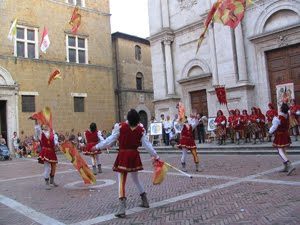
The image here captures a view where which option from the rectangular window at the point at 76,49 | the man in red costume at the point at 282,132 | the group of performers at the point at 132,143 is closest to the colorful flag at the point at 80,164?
the group of performers at the point at 132,143

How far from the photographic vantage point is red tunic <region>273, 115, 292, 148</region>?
1066 centimetres

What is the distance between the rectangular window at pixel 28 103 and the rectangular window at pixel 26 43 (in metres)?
3.14

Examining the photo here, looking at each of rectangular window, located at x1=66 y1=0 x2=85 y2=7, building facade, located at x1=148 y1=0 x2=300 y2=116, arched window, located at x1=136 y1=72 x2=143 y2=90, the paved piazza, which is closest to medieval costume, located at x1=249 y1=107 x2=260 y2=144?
building facade, located at x1=148 y1=0 x2=300 y2=116

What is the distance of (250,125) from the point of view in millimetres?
17922

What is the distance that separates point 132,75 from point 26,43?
12392mm

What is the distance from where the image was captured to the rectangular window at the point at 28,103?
2828 centimetres

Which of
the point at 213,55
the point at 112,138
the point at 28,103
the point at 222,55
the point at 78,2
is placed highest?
the point at 78,2

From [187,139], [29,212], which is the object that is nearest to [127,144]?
[29,212]

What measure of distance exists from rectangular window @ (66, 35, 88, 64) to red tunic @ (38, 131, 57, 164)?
70.1 ft

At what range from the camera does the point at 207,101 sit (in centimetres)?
2334

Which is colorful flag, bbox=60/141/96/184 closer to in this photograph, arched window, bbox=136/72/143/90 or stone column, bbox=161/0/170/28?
stone column, bbox=161/0/170/28

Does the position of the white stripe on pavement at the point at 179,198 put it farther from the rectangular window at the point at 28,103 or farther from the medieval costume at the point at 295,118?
the rectangular window at the point at 28,103

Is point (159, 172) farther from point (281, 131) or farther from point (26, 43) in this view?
point (26, 43)

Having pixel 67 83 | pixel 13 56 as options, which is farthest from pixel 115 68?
pixel 13 56
